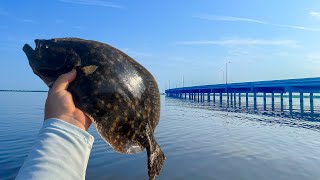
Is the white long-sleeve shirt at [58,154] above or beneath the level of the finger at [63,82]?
beneath

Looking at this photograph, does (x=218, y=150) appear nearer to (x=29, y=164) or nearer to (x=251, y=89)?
(x=29, y=164)

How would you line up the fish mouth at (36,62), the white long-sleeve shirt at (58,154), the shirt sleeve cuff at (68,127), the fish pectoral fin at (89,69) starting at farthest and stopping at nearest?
the fish mouth at (36,62), the fish pectoral fin at (89,69), the shirt sleeve cuff at (68,127), the white long-sleeve shirt at (58,154)

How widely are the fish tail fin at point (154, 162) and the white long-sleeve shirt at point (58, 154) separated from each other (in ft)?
5.93

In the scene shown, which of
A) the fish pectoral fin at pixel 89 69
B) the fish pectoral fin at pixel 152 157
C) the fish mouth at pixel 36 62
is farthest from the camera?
the fish pectoral fin at pixel 152 157

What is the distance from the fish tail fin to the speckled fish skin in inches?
0.5

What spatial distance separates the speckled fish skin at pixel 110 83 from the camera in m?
3.13

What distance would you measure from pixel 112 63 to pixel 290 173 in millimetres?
10751

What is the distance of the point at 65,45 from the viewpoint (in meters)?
3.46

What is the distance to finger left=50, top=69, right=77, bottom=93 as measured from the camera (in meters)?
2.48

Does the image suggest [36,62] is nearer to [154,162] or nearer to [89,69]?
[89,69]

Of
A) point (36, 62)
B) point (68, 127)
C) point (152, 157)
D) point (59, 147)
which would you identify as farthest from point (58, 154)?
point (152, 157)

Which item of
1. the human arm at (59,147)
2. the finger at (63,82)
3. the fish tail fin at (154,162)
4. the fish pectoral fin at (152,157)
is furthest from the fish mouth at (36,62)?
the fish tail fin at (154,162)

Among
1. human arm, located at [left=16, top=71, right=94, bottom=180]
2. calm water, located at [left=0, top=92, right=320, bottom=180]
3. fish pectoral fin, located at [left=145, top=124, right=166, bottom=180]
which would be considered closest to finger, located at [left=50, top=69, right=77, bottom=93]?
human arm, located at [left=16, top=71, right=94, bottom=180]

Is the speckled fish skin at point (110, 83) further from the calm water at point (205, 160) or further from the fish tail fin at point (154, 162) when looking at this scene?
the calm water at point (205, 160)
